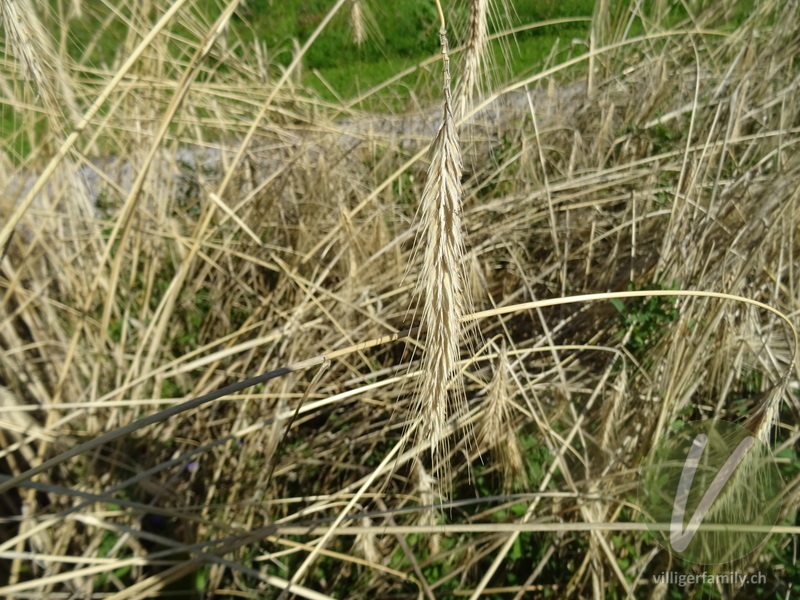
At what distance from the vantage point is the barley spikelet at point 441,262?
548 mm

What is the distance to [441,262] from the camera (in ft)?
1.90

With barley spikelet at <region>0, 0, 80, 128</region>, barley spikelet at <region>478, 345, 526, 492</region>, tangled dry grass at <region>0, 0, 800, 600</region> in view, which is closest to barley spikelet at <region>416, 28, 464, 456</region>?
tangled dry grass at <region>0, 0, 800, 600</region>

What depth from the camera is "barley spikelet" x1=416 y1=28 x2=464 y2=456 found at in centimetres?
55

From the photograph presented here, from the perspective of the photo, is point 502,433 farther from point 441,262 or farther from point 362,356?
point 441,262

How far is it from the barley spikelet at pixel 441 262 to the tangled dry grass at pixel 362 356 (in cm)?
11

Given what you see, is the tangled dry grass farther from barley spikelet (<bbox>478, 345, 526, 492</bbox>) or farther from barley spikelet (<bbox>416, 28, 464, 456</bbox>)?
barley spikelet (<bbox>416, 28, 464, 456</bbox>)

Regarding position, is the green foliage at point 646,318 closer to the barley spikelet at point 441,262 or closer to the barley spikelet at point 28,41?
the barley spikelet at point 441,262

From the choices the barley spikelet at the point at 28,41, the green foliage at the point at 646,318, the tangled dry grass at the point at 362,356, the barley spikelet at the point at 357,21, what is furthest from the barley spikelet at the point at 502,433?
the barley spikelet at the point at 28,41

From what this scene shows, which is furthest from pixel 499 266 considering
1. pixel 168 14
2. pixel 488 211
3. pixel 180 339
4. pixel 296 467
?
pixel 168 14

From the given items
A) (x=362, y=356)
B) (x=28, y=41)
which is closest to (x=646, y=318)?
(x=362, y=356)

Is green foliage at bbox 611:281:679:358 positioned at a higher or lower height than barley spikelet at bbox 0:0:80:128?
lower

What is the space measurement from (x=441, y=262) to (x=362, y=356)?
0.50 meters

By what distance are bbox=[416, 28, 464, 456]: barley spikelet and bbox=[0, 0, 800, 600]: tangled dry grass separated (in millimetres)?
108

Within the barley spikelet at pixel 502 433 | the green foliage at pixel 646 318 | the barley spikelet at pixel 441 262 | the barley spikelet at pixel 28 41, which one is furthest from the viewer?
the green foliage at pixel 646 318
